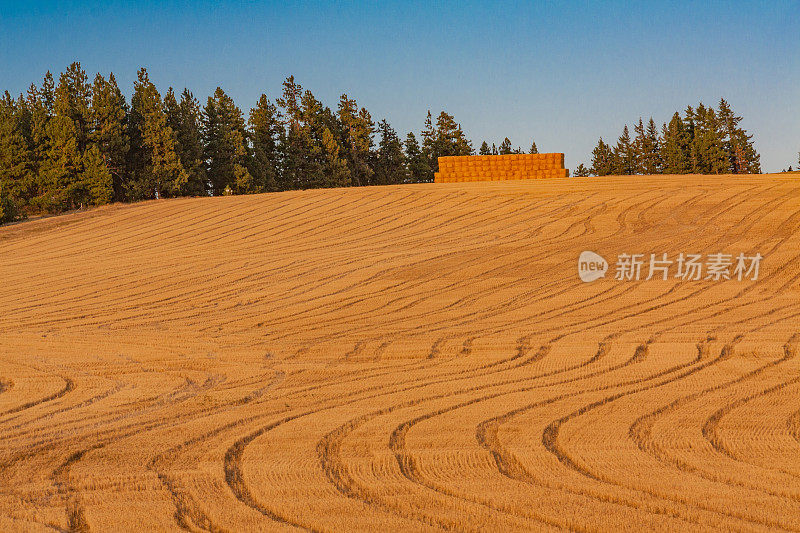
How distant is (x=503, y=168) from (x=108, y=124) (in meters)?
17.0

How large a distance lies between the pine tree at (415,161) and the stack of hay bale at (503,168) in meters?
31.4

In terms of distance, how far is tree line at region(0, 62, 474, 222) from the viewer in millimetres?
30578

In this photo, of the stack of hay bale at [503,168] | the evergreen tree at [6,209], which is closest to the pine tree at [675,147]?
the stack of hay bale at [503,168]

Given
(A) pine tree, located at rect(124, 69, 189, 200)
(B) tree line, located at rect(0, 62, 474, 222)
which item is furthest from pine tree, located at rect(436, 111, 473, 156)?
(A) pine tree, located at rect(124, 69, 189, 200)

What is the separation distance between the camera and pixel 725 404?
5043mm

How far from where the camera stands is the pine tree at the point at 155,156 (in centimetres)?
3409

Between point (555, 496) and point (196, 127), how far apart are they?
38.8m

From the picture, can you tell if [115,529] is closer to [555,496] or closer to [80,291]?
[555,496]

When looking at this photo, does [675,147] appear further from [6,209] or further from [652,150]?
[6,209]

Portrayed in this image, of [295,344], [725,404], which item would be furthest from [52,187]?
[725,404]

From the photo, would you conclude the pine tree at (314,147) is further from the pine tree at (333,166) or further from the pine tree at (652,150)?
the pine tree at (652,150)

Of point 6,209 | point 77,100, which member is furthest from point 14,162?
point 6,209

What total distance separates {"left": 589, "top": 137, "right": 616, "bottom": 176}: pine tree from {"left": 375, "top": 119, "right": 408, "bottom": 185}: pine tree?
23.6m

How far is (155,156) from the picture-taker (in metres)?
34.2
